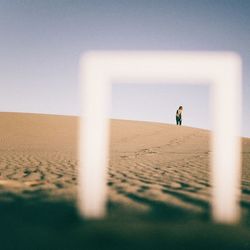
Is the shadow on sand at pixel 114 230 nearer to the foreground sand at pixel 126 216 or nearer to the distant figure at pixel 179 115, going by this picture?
the foreground sand at pixel 126 216

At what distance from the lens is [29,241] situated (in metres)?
2.28

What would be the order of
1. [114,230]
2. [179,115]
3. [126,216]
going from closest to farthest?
[114,230] → [126,216] → [179,115]

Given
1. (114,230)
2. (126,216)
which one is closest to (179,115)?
(126,216)

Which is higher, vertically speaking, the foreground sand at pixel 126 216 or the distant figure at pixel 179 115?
the distant figure at pixel 179 115

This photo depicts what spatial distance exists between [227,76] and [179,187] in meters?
6.15

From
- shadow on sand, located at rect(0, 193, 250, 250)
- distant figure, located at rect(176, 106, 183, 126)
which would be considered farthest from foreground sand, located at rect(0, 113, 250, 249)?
distant figure, located at rect(176, 106, 183, 126)

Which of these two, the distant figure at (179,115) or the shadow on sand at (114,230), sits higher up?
the distant figure at (179,115)

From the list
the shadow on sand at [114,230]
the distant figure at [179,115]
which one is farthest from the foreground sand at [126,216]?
the distant figure at [179,115]

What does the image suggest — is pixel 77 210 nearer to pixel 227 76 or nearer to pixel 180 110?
pixel 227 76

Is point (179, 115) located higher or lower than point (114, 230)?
higher

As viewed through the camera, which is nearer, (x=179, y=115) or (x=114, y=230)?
(x=114, y=230)

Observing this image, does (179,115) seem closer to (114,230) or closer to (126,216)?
(126,216)

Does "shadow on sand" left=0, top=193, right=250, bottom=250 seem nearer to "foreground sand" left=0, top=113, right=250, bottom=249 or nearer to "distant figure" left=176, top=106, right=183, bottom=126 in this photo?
"foreground sand" left=0, top=113, right=250, bottom=249

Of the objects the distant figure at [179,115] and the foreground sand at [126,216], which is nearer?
the foreground sand at [126,216]
